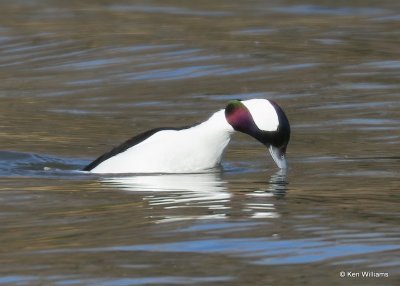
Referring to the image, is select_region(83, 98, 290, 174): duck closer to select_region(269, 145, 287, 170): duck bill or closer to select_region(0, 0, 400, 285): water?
select_region(269, 145, 287, 170): duck bill

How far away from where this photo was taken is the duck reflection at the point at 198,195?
29.0ft

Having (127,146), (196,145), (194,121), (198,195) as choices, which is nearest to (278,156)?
(196,145)

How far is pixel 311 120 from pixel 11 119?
2.99 meters

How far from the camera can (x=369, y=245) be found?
25.1ft

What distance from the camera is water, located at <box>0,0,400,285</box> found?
24.4 feet

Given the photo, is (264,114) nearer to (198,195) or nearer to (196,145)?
(196,145)

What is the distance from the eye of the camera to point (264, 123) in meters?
10.9

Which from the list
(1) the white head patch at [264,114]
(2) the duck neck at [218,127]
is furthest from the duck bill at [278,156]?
(2) the duck neck at [218,127]

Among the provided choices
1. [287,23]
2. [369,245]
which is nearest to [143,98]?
[287,23]

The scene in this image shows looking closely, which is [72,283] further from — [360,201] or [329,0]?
[329,0]

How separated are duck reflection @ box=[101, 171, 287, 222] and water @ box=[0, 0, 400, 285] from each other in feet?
0.06

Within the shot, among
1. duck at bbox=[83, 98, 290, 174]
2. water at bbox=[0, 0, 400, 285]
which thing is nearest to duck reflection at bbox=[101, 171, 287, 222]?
water at bbox=[0, 0, 400, 285]

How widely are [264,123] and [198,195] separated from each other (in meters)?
1.41

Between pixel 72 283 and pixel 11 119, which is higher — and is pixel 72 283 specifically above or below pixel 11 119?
above
